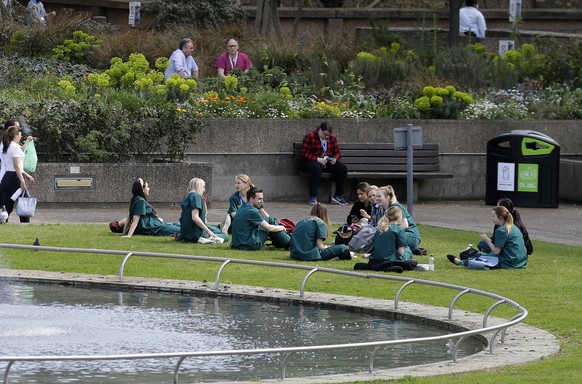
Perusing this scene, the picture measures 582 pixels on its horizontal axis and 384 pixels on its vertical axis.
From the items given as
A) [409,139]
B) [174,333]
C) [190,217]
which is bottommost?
[174,333]

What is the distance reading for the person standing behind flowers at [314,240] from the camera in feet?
59.9

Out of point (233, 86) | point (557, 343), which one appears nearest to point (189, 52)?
point (233, 86)

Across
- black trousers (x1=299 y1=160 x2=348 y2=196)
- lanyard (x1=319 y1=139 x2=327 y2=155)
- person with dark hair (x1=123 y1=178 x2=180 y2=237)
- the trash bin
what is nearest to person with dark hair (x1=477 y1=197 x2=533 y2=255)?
person with dark hair (x1=123 y1=178 x2=180 y2=237)

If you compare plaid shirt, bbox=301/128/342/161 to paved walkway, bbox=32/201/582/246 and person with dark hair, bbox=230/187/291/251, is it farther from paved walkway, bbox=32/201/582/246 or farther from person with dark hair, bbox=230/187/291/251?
person with dark hair, bbox=230/187/291/251

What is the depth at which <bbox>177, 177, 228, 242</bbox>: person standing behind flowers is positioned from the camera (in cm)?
1950

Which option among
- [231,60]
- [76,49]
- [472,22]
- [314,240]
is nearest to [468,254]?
[314,240]

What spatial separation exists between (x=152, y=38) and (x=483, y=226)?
11232 millimetres

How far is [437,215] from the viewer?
79.9 feet

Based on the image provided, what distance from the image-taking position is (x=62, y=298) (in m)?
15.5

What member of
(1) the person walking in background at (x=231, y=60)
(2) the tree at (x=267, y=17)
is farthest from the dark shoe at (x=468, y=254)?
(2) the tree at (x=267, y=17)

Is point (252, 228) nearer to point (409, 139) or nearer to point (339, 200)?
point (409, 139)

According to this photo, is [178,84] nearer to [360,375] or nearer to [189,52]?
[189,52]

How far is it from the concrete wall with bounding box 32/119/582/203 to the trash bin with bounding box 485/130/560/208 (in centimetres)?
105

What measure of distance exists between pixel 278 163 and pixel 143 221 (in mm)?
6180
